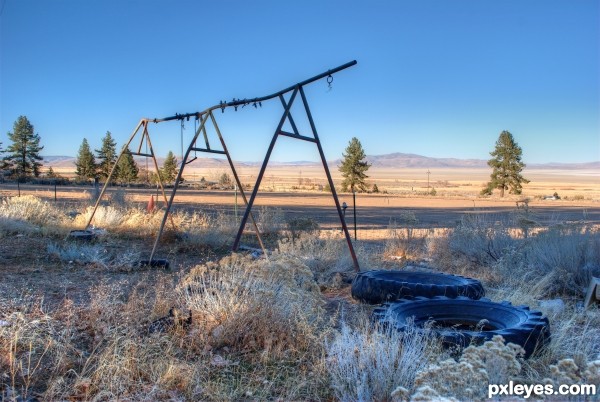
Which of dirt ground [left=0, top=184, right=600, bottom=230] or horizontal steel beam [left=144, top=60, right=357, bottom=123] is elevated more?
horizontal steel beam [left=144, top=60, right=357, bottom=123]

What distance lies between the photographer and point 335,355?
431cm

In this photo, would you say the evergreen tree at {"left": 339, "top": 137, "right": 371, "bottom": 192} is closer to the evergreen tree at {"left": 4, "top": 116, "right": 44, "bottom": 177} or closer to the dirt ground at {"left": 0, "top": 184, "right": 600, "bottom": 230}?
the dirt ground at {"left": 0, "top": 184, "right": 600, "bottom": 230}

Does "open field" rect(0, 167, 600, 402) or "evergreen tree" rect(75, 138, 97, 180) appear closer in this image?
"open field" rect(0, 167, 600, 402)

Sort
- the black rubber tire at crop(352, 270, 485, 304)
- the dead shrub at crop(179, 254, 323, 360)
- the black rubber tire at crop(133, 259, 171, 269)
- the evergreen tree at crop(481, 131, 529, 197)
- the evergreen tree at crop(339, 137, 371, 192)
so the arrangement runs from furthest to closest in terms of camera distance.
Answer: the evergreen tree at crop(339, 137, 371, 192) < the evergreen tree at crop(481, 131, 529, 197) < the black rubber tire at crop(133, 259, 171, 269) < the black rubber tire at crop(352, 270, 485, 304) < the dead shrub at crop(179, 254, 323, 360)

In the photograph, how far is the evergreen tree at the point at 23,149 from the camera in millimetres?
60531

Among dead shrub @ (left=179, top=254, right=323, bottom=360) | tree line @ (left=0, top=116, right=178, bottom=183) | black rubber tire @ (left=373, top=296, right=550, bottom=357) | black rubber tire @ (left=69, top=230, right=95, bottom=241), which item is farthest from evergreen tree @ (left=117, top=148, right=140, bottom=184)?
black rubber tire @ (left=373, top=296, right=550, bottom=357)

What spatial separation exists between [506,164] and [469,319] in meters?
55.3

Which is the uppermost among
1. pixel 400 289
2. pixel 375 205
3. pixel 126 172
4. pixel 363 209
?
pixel 126 172

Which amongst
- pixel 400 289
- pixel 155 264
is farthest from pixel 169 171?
pixel 400 289

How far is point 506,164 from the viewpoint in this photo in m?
57.5

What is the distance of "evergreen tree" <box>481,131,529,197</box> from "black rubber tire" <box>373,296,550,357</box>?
54199 millimetres

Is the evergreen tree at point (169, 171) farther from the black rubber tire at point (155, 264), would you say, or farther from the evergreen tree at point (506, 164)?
the black rubber tire at point (155, 264)

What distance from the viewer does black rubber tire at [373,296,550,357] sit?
470 centimetres

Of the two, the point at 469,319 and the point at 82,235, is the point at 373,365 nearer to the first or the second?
the point at 469,319
